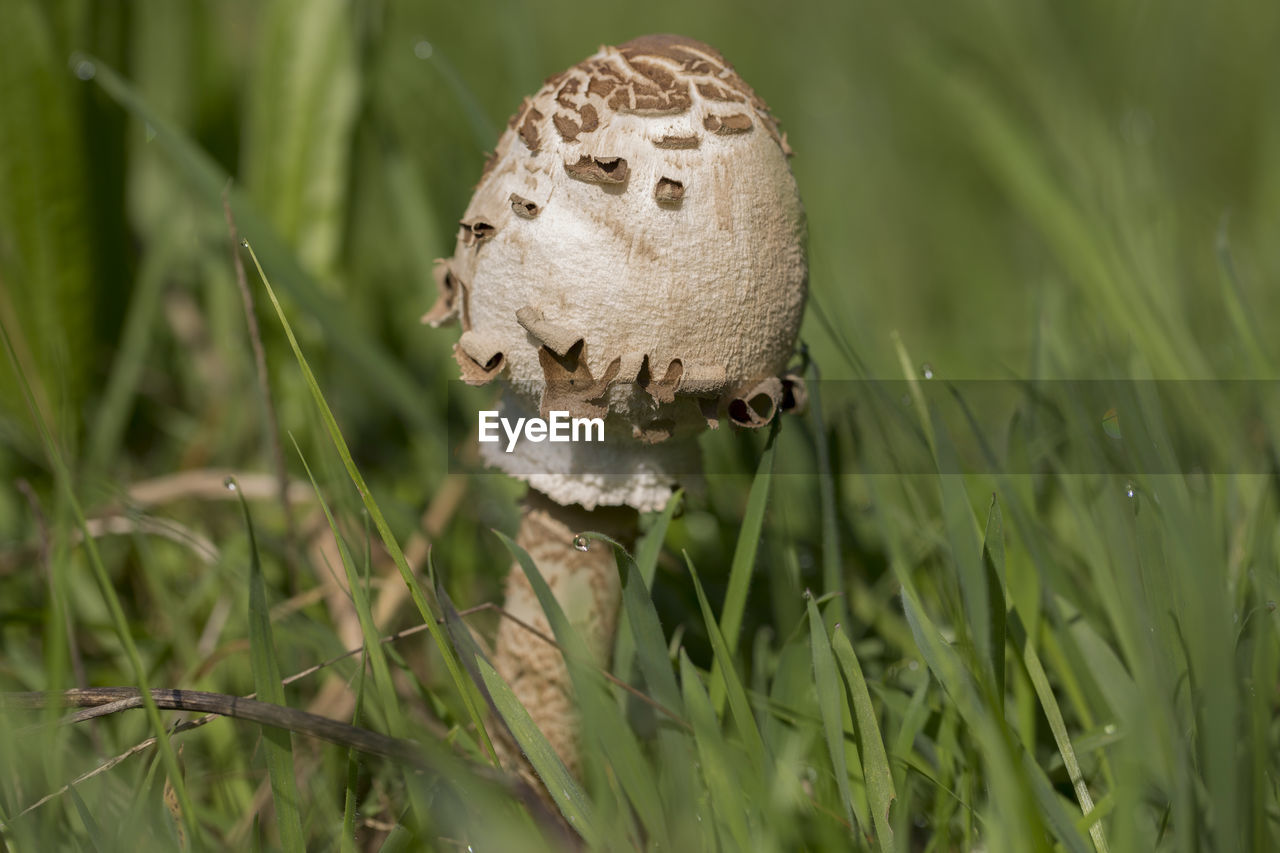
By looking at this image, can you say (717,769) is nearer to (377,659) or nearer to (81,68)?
(377,659)

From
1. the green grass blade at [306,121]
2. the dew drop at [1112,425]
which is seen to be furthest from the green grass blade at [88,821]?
the dew drop at [1112,425]

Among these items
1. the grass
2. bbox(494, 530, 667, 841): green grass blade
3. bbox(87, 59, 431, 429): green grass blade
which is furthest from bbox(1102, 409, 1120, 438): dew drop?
bbox(87, 59, 431, 429): green grass blade

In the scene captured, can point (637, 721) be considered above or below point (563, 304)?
below

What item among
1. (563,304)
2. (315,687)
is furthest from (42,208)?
(563,304)

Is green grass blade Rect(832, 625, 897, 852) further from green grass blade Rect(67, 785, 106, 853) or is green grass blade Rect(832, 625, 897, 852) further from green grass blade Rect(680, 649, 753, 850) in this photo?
green grass blade Rect(67, 785, 106, 853)

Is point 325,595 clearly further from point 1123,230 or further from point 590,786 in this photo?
point 1123,230

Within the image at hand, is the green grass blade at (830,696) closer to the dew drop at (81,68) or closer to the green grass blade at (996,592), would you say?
the green grass blade at (996,592)
